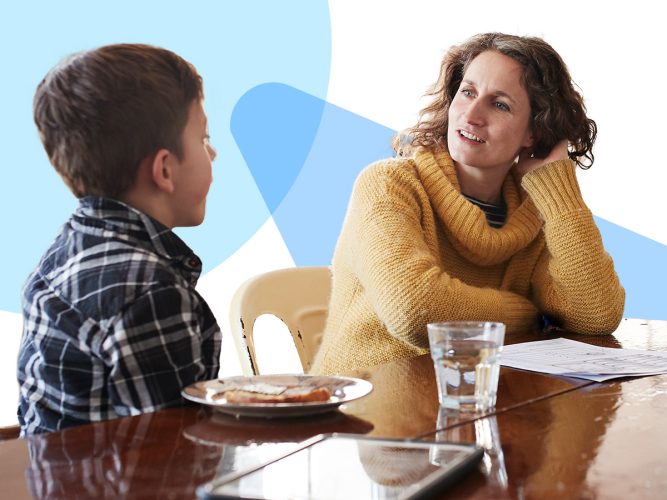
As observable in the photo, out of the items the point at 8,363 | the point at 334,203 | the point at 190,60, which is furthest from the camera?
the point at 334,203

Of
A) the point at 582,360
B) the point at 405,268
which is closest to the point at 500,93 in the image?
the point at 405,268

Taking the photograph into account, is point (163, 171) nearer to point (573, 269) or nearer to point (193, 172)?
point (193, 172)

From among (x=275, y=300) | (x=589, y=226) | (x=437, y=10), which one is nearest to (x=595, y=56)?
(x=437, y=10)

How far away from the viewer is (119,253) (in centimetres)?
106

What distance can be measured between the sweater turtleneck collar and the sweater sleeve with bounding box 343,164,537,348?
1.8 inches

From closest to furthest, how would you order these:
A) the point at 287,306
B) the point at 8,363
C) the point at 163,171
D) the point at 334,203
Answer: the point at 163,171 → the point at 287,306 → the point at 8,363 → the point at 334,203

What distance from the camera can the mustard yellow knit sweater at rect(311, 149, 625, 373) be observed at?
1.59 meters

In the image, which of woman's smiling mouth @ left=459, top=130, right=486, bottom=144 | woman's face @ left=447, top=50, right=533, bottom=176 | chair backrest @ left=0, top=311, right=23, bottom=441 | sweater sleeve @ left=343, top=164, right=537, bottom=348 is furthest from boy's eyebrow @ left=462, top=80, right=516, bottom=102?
chair backrest @ left=0, top=311, right=23, bottom=441

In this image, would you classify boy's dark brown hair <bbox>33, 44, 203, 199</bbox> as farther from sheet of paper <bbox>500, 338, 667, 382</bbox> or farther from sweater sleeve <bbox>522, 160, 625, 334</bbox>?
sweater sleeve <bbox>522, 160, 625, 334</bbox>

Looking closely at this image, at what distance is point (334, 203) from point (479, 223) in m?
1.70

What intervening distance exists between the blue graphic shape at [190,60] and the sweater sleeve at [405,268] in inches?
51.9

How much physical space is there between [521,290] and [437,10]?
1876 millimetres

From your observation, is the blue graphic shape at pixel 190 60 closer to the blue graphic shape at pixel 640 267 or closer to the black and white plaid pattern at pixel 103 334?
the blue graphic shape at pixel 640 267

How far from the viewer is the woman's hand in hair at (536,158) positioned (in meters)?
2.01
